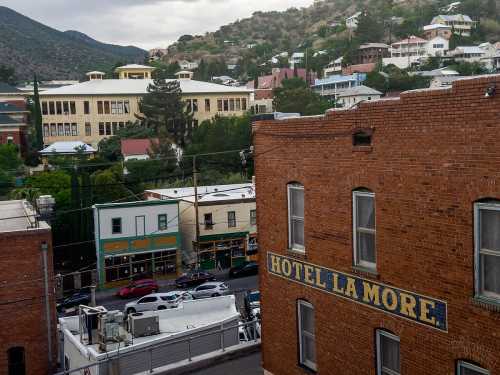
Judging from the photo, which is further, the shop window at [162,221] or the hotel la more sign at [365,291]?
the shop window at [162,221]

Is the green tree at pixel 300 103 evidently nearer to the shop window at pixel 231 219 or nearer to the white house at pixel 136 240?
the shop window at pixel 231 219

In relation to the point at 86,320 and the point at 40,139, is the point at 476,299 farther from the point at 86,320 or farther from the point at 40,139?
the point at 40,139

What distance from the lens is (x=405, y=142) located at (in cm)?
1128

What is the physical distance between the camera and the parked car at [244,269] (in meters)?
45.6

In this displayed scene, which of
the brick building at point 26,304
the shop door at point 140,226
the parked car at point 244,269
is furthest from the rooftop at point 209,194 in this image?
the brick building at point 26,304

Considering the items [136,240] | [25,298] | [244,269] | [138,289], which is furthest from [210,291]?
[25,298]

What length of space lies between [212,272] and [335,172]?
3563 centimetres

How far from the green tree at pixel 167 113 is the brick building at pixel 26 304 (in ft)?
215

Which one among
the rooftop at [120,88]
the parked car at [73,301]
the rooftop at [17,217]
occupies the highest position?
the rooftop at [120,88]

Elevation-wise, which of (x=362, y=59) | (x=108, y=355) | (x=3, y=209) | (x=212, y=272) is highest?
(x=362, y=59)

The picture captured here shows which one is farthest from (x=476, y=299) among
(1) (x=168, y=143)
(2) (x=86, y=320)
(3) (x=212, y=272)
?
(1) (x=168, y=143)

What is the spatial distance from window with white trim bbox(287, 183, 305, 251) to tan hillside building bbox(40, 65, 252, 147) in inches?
3235

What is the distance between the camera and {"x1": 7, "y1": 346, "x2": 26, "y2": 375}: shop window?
27359 mm

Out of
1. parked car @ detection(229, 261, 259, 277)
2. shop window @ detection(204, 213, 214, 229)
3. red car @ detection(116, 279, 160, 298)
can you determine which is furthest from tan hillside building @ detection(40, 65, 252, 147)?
red car @ detection(116, 279, 160, 298)
